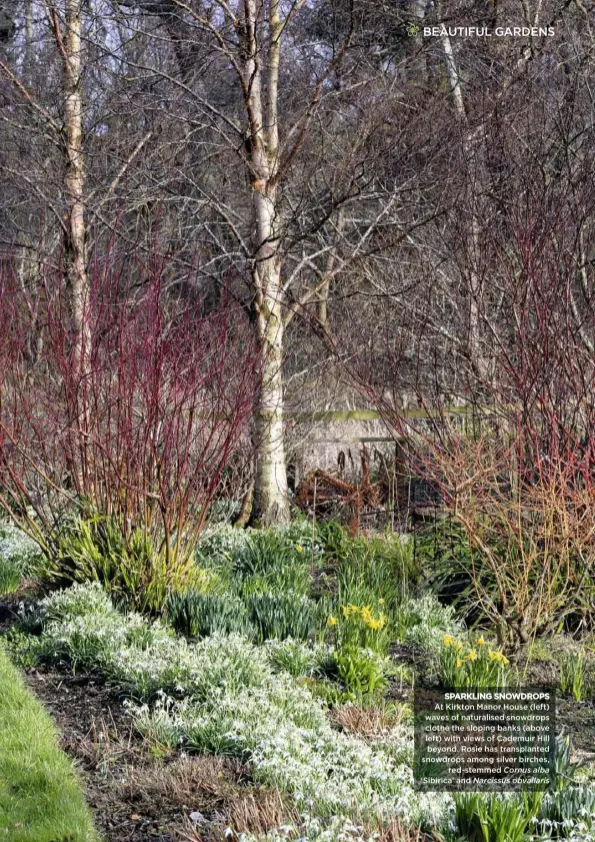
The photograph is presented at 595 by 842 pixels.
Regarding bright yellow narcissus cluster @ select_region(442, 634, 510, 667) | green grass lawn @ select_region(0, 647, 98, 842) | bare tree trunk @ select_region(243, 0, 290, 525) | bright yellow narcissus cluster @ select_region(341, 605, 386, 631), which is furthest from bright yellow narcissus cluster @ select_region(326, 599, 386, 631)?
bare tree trunk @ select_region(243, 0, 290, 525)

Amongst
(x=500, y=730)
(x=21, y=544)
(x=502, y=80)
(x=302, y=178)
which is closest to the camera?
(x=500, y=730)

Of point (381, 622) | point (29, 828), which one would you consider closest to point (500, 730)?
point (381, 622)

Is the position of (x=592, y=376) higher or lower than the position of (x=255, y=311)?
lower

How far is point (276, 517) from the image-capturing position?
9141mm

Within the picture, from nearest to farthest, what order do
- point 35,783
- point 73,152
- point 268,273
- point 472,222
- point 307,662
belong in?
point 35,783
point 307,662
point 472,222
point 268,273
point 73,152

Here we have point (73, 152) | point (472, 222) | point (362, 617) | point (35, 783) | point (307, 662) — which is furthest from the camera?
point (73, 152)

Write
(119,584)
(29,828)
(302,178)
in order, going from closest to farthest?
(29,828) → (119,584) → (302,178)

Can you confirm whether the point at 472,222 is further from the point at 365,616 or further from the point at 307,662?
the point at 307,662

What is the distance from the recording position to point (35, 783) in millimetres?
4266

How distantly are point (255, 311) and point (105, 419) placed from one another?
2.31 meters

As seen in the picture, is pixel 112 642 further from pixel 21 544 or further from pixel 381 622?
pixel 21 544

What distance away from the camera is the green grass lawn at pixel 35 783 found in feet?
12.8

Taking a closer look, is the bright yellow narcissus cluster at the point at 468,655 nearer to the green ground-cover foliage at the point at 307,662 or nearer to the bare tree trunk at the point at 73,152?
the green ground-cover foliage at the point at 307,662

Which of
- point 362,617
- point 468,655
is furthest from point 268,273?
point 468,655
